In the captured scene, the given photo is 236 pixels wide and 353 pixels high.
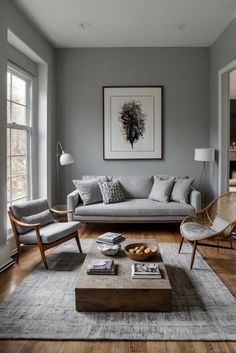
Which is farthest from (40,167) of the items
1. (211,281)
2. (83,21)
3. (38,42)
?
(211,281)

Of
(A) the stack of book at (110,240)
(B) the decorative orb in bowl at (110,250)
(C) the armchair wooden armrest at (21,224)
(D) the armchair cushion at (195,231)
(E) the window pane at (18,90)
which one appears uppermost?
(E) the window pane at (18,90)

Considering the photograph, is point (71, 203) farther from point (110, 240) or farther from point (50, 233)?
point (110, 240)

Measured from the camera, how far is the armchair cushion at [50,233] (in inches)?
134

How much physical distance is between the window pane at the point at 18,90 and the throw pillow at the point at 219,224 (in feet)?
10.5

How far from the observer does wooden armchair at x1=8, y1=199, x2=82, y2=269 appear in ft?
11.2

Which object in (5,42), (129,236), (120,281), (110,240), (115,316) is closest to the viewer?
(115,316)

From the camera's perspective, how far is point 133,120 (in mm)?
5820

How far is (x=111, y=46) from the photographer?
574 centimetres

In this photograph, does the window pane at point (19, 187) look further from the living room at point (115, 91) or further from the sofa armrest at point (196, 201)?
the sofa armrest at point (196, 201)

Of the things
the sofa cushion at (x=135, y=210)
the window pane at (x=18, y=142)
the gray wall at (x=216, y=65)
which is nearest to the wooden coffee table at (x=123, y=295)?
the sofa cushion at (x=135, y=210)

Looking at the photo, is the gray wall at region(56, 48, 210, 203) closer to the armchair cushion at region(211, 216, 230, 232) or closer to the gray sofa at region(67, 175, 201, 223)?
the gray sofa at region(67, 175, 201, 223)

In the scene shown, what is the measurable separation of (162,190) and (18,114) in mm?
2569

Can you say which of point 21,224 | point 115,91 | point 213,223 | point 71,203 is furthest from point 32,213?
point 115,91

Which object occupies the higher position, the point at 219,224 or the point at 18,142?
the point at 18,142
